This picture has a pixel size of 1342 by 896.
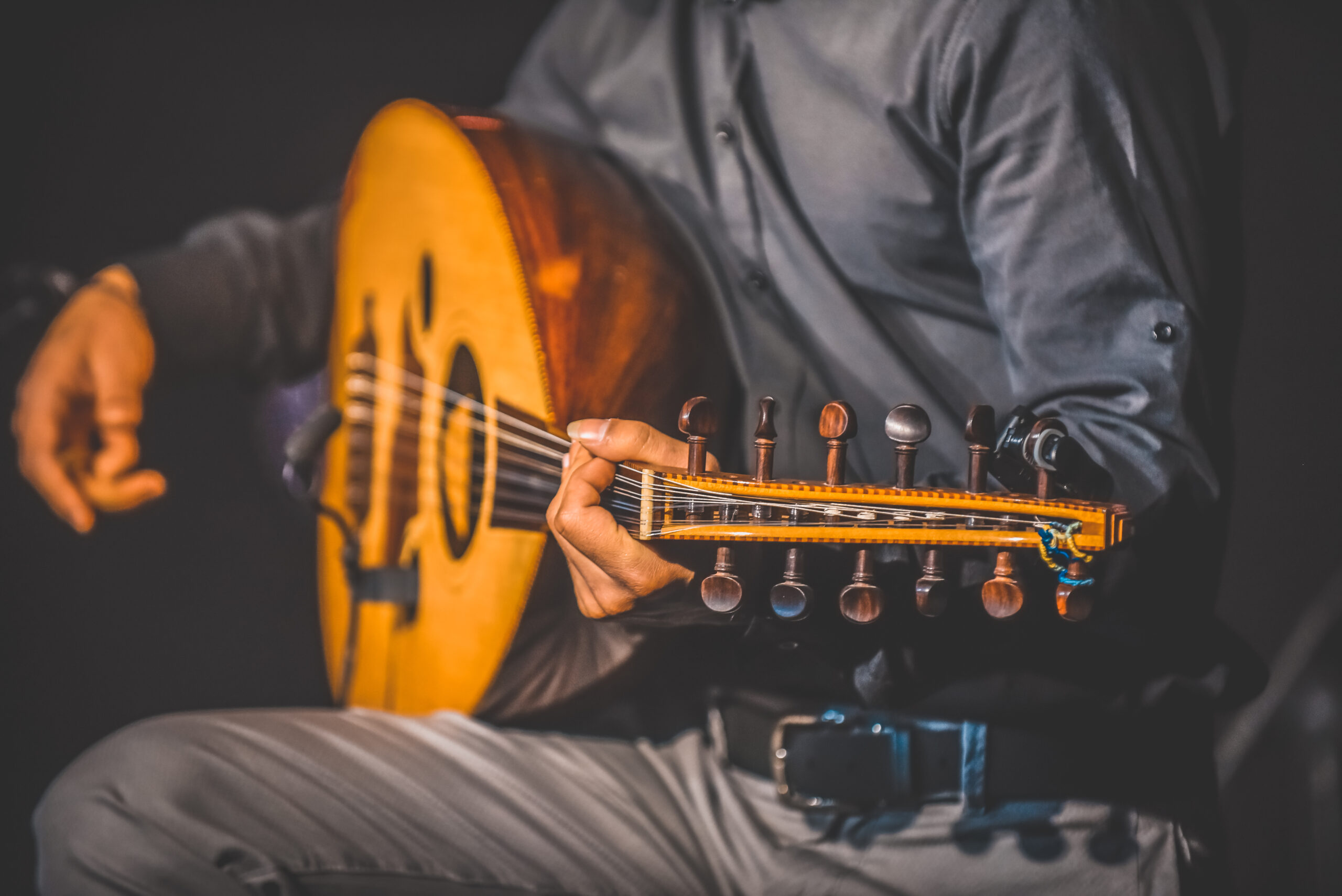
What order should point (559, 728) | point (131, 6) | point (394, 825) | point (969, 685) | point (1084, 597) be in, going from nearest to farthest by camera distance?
point (1084, 597)
point (969, 685)
point (394, 825)
point (559, 728)
point (131, 6)

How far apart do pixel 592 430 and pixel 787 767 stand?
0.43m

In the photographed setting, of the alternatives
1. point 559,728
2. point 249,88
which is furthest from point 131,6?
point 559,728

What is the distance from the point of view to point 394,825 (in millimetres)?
898

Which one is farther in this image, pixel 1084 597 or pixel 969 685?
pixel 969 685

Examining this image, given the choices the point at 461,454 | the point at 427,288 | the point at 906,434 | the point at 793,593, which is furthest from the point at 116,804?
the point at 906,434

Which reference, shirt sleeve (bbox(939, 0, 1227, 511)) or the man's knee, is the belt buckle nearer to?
shirt sleeve (bbox(939, 0, 1227, 511))

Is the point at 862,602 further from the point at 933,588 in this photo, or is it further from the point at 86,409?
the point at 86,409

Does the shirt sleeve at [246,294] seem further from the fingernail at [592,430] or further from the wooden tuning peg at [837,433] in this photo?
the wooden tuning peg at [837,433]

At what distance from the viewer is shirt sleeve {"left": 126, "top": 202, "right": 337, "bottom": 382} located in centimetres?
118

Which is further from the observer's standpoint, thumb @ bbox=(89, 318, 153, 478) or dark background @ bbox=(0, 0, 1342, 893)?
dark background @ bbox=(0, 0, 1342, 893)

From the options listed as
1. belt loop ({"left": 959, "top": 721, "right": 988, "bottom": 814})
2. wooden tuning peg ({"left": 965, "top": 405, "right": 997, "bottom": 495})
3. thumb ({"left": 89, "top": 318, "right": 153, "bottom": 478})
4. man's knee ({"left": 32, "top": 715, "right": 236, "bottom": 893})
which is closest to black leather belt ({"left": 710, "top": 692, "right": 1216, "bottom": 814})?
belt loop ({"left": 959, "top": 721, "right": 988, "bottom": 814})

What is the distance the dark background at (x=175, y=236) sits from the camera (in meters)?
1.33

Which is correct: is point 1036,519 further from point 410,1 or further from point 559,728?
point 410,1

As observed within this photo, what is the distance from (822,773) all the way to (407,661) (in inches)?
19.2
